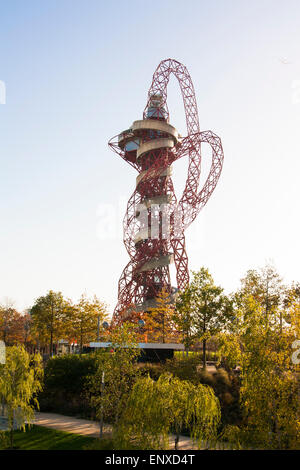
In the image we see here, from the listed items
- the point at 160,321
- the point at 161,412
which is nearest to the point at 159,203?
the point at 160,321

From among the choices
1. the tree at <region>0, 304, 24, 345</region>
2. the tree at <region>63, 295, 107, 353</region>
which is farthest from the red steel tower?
the tree at <region>0, 304, 24, 345</region>

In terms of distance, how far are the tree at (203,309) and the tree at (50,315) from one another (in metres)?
16.0

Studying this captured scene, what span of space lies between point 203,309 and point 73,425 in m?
10.9

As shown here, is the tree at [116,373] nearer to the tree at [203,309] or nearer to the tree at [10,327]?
the tree at [203,309]

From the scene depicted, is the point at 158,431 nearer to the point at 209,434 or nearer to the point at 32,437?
the point at 209,434

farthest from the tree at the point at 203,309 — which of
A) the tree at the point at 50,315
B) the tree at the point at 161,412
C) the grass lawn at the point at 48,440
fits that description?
the tree at the point at 50,315

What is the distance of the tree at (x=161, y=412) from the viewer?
11758mm

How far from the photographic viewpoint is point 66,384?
2662cm

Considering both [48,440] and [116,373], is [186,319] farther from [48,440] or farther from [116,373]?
[48,440]

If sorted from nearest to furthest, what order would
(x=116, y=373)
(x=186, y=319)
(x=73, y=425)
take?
(x=116, y=373), (x=73, y=425), (x=186, y=319)

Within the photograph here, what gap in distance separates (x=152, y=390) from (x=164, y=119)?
130 feet

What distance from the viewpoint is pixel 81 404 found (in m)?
25.2

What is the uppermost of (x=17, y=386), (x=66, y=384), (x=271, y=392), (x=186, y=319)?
(x=186, y=319)

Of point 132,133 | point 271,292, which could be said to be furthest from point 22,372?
point 132,133
